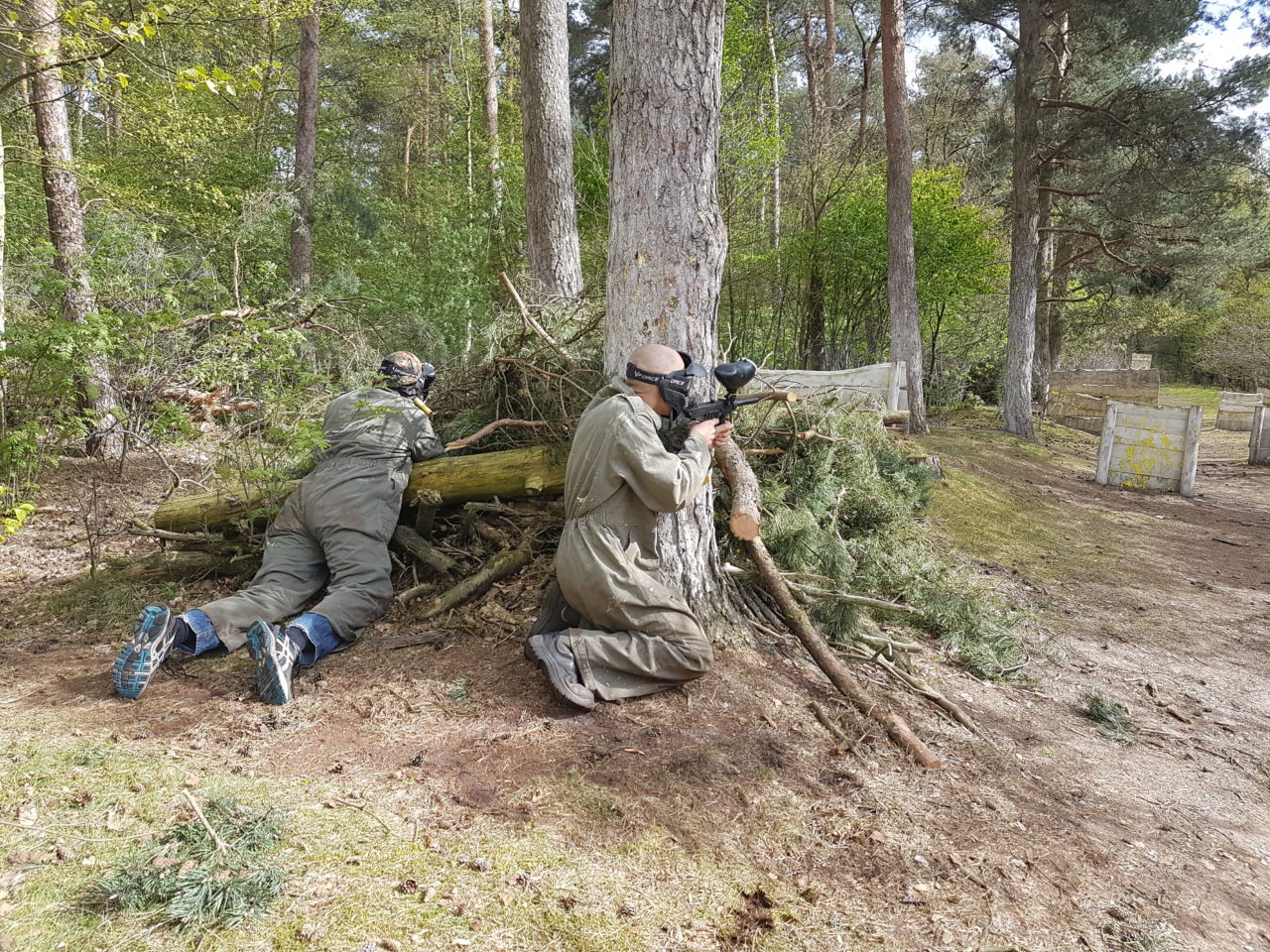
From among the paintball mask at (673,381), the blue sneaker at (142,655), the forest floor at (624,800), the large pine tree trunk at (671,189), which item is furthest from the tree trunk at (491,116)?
the blue sneaker at (142,655)

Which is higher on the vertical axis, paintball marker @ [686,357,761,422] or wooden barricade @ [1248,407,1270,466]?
paintball marker @ [686,357,761,422]

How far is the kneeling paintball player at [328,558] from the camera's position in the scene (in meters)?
3.26

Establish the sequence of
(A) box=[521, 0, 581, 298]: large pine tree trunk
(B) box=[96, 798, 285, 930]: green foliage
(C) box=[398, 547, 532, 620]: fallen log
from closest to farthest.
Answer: (B) box=[96, 798, 285, 930]: green foliage → (C) box=[398, 547, 532, 620]: fallen log → (A) box=[521, 0, 581, 298]: large pine tree trunk

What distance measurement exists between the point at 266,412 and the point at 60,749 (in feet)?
8.08

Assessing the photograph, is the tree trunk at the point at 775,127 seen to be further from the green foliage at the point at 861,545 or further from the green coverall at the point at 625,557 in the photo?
the green coverall at the point at 625,557

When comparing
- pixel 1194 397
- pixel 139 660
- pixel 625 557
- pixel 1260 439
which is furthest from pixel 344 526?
pixel 1194 397

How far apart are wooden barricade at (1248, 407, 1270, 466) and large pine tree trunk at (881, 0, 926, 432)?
716 centimetres

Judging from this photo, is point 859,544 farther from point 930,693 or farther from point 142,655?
point 142,655

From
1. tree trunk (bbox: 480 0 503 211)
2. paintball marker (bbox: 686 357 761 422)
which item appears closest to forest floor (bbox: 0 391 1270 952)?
paintball marker (bbox: 686 357 761 422)

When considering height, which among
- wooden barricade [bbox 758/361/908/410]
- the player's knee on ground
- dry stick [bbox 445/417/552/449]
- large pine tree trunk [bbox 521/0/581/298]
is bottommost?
the player's knee on ground

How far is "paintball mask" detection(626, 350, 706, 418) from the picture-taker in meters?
3.42

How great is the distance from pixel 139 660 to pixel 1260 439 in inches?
721

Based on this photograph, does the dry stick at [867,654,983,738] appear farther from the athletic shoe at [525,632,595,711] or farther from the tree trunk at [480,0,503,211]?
the tree trunk at [480,0,503,211]

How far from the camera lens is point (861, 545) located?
5.15 metres
